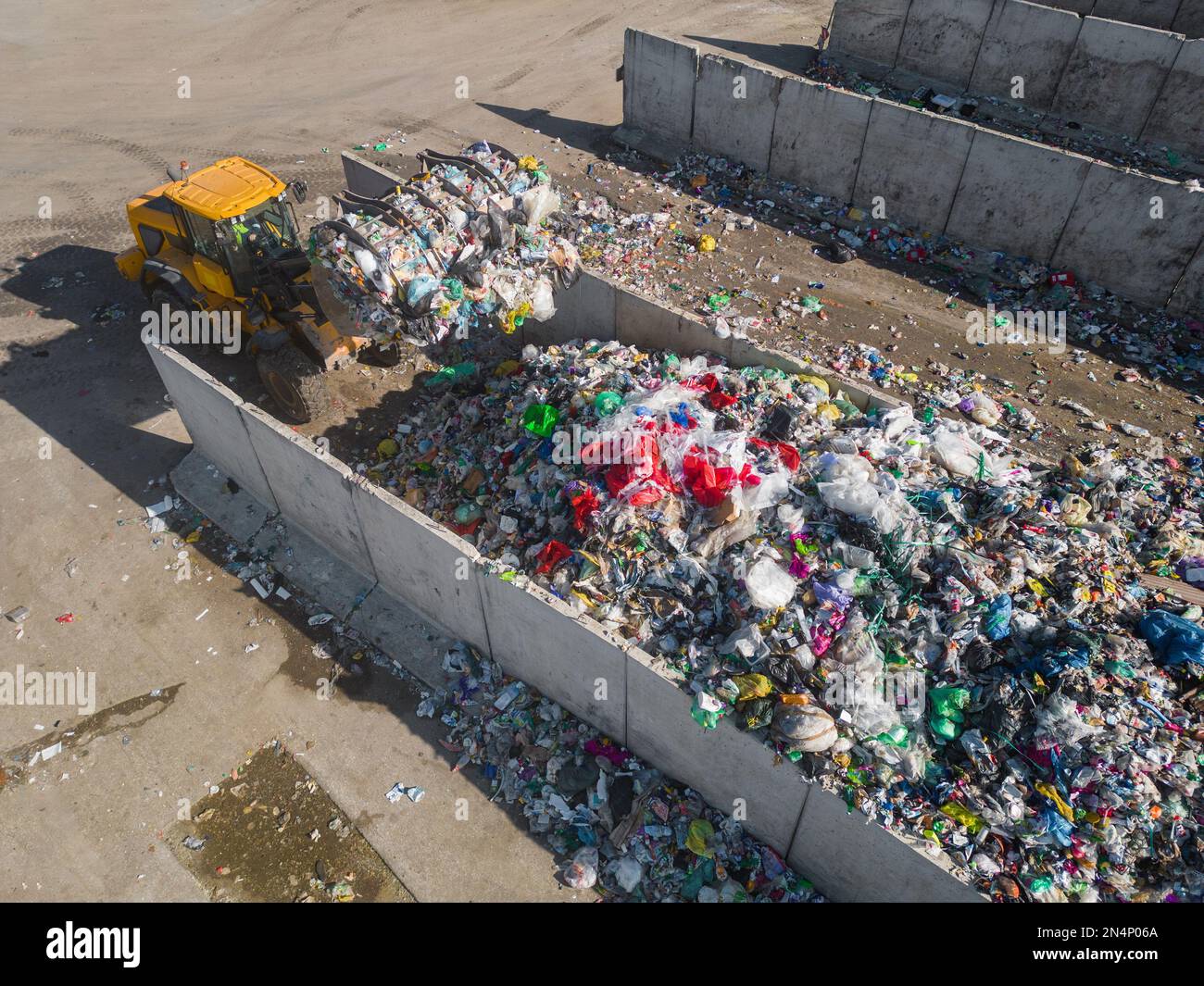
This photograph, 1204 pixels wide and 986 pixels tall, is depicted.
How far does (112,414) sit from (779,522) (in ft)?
24.9

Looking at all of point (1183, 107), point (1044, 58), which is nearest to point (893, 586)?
point (1183, 107)

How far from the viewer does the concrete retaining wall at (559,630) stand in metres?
4.80

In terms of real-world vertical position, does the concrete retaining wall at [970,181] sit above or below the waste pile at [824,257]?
above

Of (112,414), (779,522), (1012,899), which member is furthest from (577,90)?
(1012,899)

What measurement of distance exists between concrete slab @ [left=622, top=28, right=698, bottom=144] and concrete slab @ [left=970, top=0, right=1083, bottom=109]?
16.6ft

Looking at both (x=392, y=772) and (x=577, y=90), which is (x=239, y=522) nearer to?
(x=392, y=772)

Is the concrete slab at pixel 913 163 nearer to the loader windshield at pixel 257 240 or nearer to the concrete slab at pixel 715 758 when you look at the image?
the loader windshield at pixel 257 240

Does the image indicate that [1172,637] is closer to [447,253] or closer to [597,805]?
[597,805]

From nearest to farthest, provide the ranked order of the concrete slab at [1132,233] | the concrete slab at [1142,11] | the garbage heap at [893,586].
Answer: the garbage heap at [893,586] < the concrete slab at [1132,233] < the concrete slab at [1142,11]

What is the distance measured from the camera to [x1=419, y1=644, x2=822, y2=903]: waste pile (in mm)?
5293

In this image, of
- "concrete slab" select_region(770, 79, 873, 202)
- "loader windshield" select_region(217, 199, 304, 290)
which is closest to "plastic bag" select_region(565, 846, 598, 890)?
"loader windshield" select_region(217, 199, 304, 290)

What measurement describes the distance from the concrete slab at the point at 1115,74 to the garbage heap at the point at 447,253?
31.6 ft

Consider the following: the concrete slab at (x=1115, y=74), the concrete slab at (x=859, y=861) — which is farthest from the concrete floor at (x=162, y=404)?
the concrete slab at (x=1115, y=74)

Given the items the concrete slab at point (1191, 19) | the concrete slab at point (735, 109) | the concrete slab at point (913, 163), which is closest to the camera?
the concrete slab at point (913, 163)
